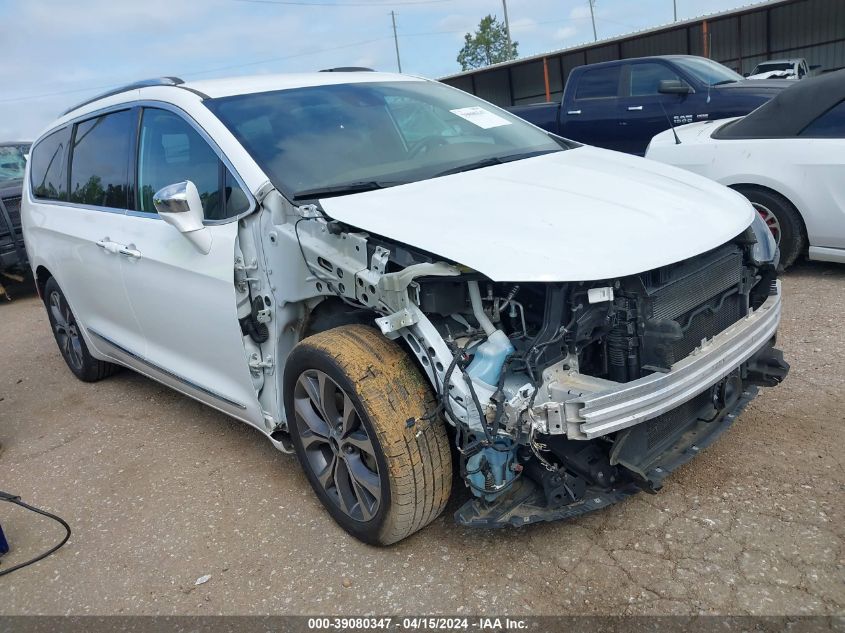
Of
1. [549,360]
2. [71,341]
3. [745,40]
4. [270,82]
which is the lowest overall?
[71,341]

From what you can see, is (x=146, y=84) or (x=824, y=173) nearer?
(x=146, y=84)

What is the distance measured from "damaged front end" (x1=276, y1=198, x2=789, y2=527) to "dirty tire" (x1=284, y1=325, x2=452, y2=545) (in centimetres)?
8

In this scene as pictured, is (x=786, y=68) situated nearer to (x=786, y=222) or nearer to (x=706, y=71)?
(x=706, y=71)

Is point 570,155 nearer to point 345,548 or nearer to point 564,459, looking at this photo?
point 564,459

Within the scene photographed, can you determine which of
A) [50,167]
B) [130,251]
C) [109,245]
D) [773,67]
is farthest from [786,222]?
[773,67]

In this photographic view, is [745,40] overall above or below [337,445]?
above

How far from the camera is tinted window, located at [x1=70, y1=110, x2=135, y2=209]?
3.84 m

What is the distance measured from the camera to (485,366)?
91.3 inches

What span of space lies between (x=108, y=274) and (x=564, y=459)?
2793 millimetres

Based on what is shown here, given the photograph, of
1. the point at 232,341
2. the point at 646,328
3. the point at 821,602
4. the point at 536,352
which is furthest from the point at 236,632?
the point at 821,602

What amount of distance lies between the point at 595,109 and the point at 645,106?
66 cm

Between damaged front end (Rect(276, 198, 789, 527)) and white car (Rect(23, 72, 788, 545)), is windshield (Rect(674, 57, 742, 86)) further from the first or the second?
damaged front end (Rect(276, 198, 789, 527))

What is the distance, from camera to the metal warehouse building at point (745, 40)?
1930cm

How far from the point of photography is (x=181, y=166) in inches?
133
